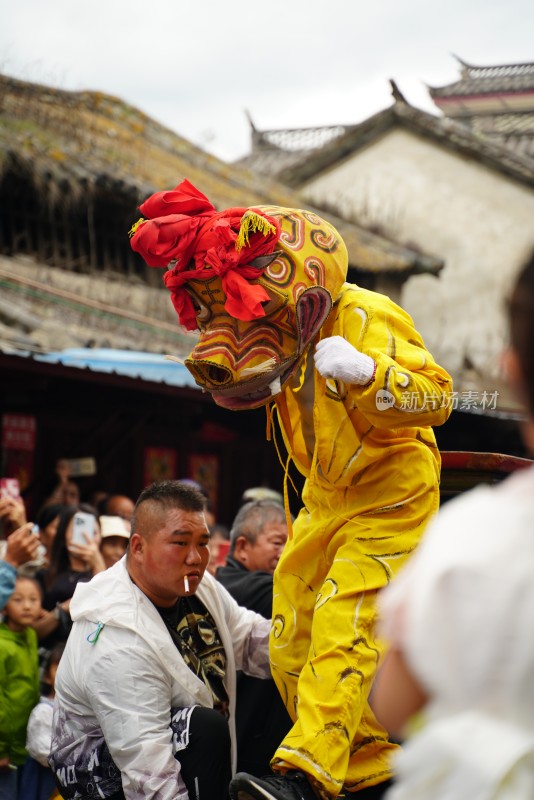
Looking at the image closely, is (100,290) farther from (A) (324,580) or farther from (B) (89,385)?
(A) (324,580)

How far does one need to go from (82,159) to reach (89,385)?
3660mm

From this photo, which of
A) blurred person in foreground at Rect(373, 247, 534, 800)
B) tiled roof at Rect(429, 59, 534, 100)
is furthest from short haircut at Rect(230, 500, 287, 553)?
tiled roof at Rect(429, 59, 534, 100)

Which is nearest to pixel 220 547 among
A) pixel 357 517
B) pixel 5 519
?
pixel 5 519

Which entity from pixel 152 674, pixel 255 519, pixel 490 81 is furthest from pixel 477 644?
pixel 490 81

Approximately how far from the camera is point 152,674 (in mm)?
3562

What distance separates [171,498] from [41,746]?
1.33 m

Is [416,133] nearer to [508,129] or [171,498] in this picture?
[508,129]

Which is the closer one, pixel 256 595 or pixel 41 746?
pixel 41 746

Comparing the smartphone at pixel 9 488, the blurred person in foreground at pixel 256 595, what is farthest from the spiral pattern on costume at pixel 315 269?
the smartphone at pixel 9 488

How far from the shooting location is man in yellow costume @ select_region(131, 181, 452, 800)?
3328 millimetres

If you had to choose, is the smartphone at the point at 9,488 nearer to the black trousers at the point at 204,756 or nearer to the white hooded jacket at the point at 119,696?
the white hooded jacket at the point at 119,696

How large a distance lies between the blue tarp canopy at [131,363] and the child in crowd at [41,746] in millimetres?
3319

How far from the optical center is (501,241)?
63.7 feet

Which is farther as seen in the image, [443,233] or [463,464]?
[443,233]
